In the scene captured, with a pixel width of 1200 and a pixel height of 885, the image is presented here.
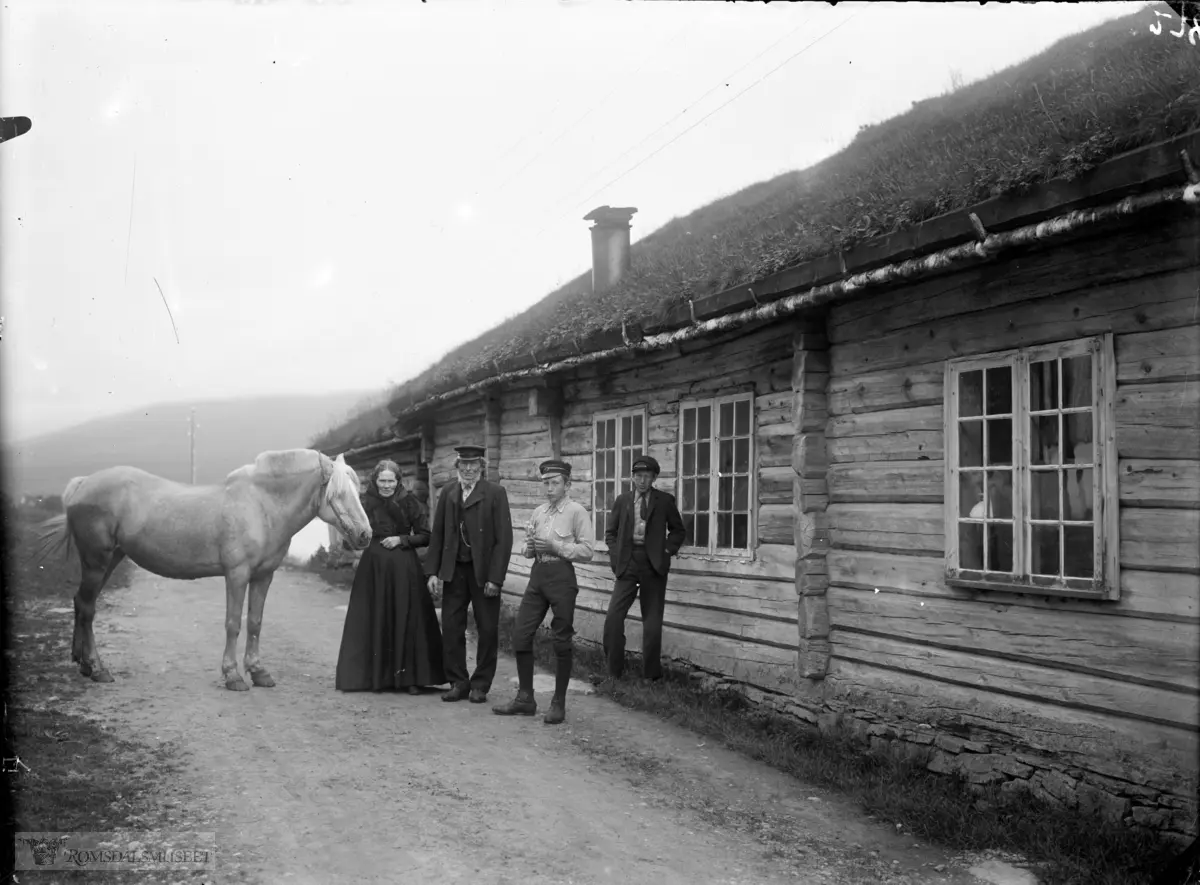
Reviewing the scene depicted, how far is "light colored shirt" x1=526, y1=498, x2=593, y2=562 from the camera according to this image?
25.1ft

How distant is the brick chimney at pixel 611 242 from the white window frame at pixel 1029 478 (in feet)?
28.7

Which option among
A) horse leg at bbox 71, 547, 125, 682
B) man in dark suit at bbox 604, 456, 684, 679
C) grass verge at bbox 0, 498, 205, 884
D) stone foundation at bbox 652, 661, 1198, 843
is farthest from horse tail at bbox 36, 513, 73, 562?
stone foundation at bbox 652, 661, 1198, 843

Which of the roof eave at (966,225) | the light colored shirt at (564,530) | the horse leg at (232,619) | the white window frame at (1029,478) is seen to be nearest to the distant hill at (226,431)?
the horse leg at (232,619)

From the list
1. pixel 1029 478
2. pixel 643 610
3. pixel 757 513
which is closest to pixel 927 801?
pixel 1029 478

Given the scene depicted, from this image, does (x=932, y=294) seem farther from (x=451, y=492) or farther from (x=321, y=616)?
(x=321, y=616)

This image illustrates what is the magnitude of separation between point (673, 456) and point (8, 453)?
632 centimetres

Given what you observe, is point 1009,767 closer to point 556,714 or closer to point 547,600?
point 556,714

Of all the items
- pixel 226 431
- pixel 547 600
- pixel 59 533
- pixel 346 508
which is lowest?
pixel 547 600

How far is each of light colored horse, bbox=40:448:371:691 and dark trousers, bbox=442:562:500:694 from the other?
0.89 m

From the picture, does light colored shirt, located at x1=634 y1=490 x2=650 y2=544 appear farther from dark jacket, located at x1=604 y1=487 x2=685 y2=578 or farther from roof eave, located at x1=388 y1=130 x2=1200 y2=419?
roof eave, located at x1=388 y1=130 x2=1200 y2=419

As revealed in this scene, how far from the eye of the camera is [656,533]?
28.6ft

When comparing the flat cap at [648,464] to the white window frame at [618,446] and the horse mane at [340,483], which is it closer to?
the white window frame at [618,446]

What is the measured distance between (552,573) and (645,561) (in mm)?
1298

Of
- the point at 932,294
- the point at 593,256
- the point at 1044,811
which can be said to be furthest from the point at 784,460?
the point at 593,256
